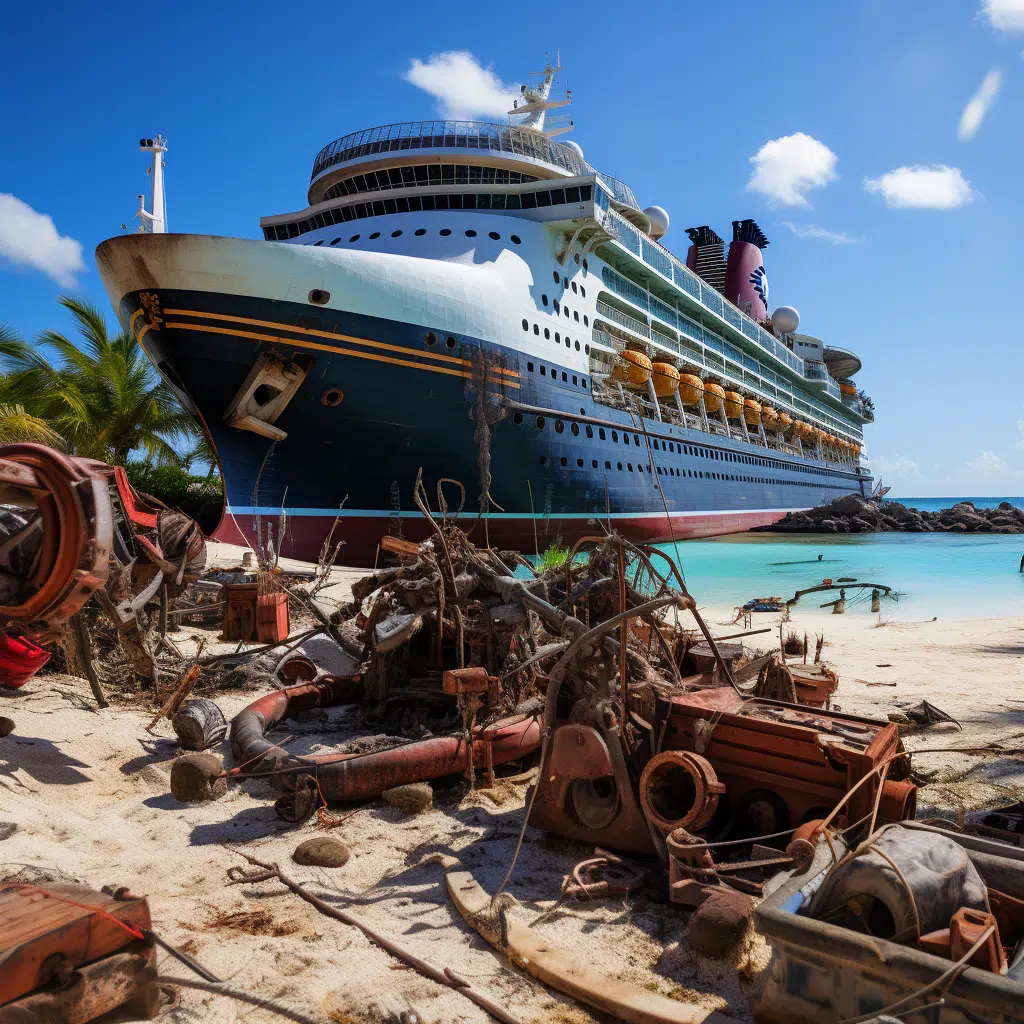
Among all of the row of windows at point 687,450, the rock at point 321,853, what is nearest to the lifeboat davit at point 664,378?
the row of windows at point 687,450

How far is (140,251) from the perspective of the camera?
47.2 ft

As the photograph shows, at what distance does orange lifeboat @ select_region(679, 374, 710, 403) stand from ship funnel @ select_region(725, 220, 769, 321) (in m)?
21.4

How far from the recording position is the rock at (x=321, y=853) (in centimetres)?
392

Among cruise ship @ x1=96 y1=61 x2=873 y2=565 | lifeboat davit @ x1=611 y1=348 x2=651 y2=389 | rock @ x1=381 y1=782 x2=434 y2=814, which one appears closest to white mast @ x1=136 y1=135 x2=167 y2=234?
cruise ship @ x1=96 y1=61 x2=873 y2=565

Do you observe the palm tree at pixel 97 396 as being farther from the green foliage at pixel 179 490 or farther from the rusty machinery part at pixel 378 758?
the rusty machinery part at pixel 378 758

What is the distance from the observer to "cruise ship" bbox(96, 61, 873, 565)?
15.0 m

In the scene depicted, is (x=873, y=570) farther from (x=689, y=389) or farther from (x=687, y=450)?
(x=689, y=389)

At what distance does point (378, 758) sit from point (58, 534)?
2.49 metres

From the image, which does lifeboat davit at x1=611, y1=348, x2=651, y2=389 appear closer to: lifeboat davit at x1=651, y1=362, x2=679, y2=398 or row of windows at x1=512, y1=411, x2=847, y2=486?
lifeboat davit at x1=651, y1=362, x2=679, y2=398

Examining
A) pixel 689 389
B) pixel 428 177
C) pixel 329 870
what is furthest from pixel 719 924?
pixel 689 389

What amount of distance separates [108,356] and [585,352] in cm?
1541

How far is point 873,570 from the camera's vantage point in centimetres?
2859

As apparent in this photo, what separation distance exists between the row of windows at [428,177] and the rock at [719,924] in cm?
2160

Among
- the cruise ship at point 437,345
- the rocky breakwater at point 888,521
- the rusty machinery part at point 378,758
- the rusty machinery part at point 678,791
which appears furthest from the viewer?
the rocky breakwater at point 888,521
